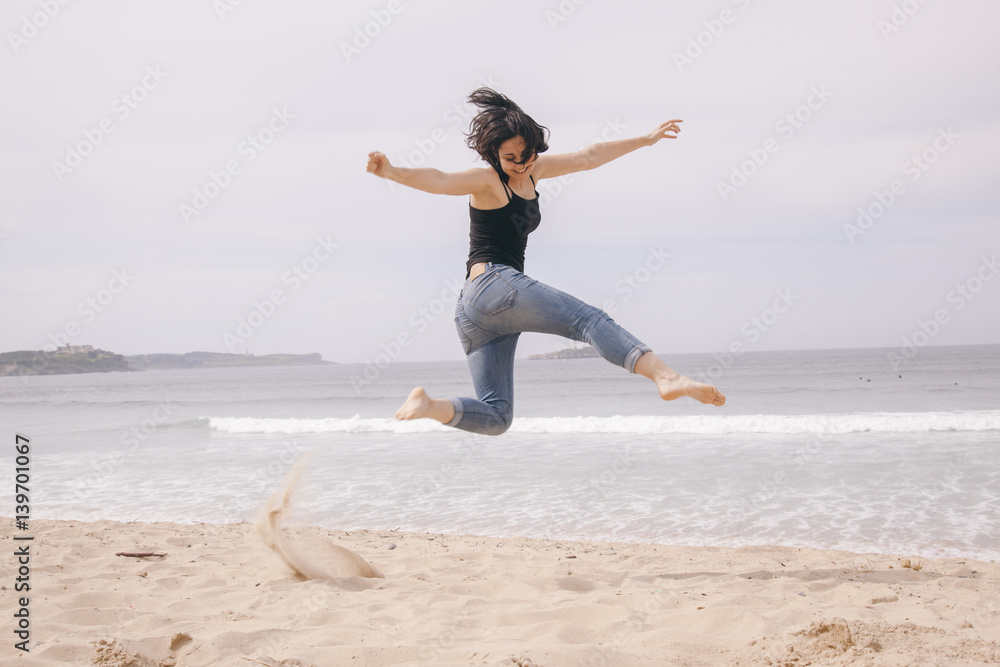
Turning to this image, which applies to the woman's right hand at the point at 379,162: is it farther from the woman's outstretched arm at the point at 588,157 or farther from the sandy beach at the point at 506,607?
the sandy beach at the point at 506,607

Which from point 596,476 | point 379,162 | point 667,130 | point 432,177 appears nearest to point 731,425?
point 596,476

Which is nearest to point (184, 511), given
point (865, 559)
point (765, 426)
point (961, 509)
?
point (865, 559)

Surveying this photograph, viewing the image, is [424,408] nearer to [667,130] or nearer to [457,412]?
[457,412]

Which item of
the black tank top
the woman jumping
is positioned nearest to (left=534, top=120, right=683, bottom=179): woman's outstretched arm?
the woman jumping

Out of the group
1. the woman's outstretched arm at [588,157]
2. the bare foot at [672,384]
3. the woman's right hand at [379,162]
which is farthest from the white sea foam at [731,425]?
the woman's right hand at [379,162]

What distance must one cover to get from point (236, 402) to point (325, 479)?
23483 mm

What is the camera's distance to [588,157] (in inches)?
154

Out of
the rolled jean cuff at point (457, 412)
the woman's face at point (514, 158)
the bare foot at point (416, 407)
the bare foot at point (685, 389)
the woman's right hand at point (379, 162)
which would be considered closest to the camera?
the bare foot at point (685, 389)

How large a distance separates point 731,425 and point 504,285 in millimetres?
12677

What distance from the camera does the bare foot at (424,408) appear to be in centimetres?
334

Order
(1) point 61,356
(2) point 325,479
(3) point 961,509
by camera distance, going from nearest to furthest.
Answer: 1. (3) point 961,509
2. (2) point 325,479
3. (1) point 61,356

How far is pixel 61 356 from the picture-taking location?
86938 millimetres

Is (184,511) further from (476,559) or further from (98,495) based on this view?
(476,559)

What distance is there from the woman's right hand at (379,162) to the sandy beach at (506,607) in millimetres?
2162
